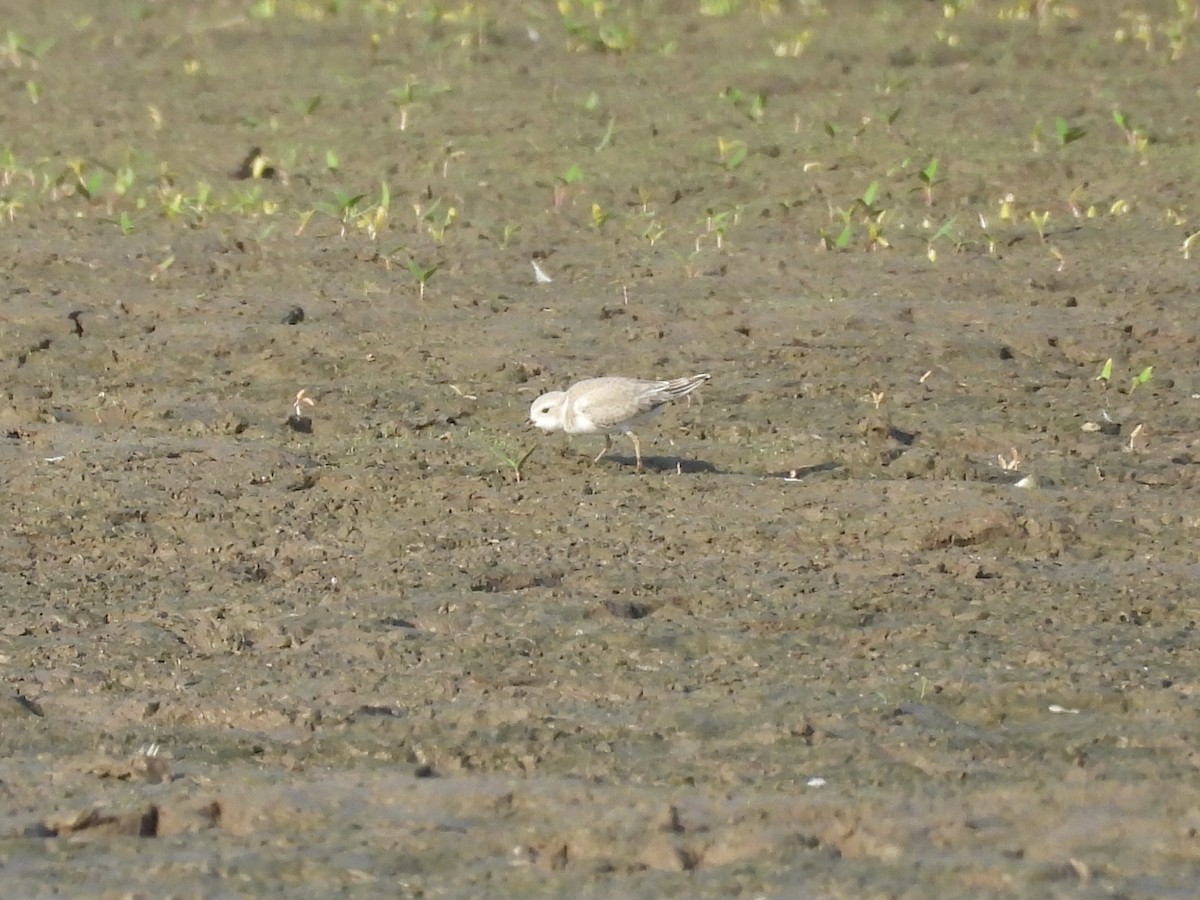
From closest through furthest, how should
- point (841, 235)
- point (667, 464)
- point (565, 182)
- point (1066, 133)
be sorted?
point (667, 464)
point (841, 235)
point (565, 182)
point (1066, 133)

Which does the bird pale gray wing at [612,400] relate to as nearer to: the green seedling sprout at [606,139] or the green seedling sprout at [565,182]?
the green seedling sprout at [565,182]

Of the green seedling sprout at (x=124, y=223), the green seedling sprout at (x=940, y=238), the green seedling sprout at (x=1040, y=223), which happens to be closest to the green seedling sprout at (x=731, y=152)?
the green seedling sprout at (x=940, y=238)

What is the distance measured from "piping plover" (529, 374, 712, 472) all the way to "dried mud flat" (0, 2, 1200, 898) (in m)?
0.22

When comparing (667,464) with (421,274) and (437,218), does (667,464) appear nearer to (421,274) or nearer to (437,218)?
(421,274)

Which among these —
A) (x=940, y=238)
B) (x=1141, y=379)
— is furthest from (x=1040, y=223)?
(x=1141, y=379)

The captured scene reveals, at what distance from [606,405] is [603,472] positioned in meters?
0.30

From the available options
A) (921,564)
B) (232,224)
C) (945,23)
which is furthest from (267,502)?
(945,23)

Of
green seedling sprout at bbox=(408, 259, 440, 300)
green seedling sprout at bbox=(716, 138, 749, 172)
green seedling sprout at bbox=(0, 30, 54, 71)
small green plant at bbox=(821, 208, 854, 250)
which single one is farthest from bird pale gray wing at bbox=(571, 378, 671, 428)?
green seedling sprout at bbox=(0, 30, 54, 71)

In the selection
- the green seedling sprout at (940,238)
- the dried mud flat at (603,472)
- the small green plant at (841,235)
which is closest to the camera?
the dried mud flat at (603,472)

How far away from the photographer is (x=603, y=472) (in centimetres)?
909

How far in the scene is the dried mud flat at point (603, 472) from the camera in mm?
5516

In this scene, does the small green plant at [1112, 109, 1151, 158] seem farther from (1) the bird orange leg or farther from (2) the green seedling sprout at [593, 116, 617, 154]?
(1) the bird orange leg

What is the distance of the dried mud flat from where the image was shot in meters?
5.52

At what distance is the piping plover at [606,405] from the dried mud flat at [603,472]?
22 centimetres
